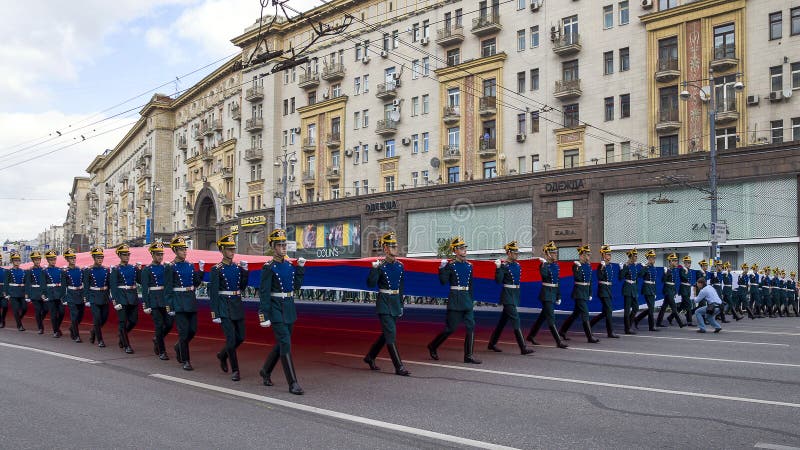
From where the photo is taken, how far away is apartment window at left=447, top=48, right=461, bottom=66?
46.6 metres

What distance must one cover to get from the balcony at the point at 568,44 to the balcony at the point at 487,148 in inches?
269

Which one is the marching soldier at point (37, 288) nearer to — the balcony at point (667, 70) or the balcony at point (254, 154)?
the balcony at point (667, 70)

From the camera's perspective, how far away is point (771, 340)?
16203 mm

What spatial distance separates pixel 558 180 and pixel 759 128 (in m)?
10.4

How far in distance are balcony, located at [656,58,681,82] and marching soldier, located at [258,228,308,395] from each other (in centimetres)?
3115

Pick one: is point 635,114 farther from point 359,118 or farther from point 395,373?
point 395,373

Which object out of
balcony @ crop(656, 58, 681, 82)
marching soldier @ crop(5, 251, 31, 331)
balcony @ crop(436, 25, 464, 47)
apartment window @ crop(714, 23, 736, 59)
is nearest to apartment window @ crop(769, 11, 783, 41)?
apartment window @ crop(714, 23, 736, 59)

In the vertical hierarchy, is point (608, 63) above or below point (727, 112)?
above

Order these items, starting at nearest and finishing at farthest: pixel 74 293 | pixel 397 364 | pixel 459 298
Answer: pixel 397 364
pixel 459 298
pixel 74 293

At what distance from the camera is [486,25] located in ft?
144

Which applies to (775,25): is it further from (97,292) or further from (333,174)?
(333,174)

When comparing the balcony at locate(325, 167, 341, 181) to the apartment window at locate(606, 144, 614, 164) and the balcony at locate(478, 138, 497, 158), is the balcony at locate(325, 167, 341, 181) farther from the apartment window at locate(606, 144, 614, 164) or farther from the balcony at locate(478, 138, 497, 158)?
the apartment window at locate(606, 144, 614, 164)

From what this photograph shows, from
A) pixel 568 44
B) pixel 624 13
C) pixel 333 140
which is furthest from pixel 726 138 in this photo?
pixel 333 140

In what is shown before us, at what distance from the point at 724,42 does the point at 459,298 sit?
95.1 feet
